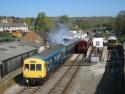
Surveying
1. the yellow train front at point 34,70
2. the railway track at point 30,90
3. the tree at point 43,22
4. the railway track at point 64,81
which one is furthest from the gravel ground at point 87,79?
the tree at point 43,22

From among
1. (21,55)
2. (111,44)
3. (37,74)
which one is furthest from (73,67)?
(111,44)

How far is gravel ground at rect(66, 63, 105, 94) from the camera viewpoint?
26234 millimetres

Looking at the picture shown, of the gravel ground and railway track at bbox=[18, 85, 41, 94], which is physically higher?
the gravel ground

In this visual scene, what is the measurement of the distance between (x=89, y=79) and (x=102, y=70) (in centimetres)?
526

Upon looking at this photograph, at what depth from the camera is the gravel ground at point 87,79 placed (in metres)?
26.2

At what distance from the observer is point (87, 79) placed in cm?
3120

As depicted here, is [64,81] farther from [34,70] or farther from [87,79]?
[34,70]

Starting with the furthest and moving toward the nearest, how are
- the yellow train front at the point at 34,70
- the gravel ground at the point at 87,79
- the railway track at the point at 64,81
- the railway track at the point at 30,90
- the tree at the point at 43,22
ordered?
the tree at the point at 43,22, the yellow train front at the point at 34,70, the gravel ground at the point at 87,79, the railway track at the point at 64,81, the railway track at the point at 30,90

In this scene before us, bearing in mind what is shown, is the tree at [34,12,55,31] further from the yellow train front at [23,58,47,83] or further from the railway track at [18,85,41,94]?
the railway track at [18,85,41,94]

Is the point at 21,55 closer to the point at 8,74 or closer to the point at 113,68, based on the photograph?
the point at 8,74

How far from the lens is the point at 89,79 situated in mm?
31188

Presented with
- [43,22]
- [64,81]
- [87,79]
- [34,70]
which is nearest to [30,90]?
[34,70]

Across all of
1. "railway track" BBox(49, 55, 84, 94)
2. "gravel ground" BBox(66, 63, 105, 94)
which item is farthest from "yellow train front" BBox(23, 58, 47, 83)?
"gravel ground" BBox(66, 63, 105, 94)

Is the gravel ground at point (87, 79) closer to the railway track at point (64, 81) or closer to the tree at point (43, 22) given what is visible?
the railway track at point (64, 81)
